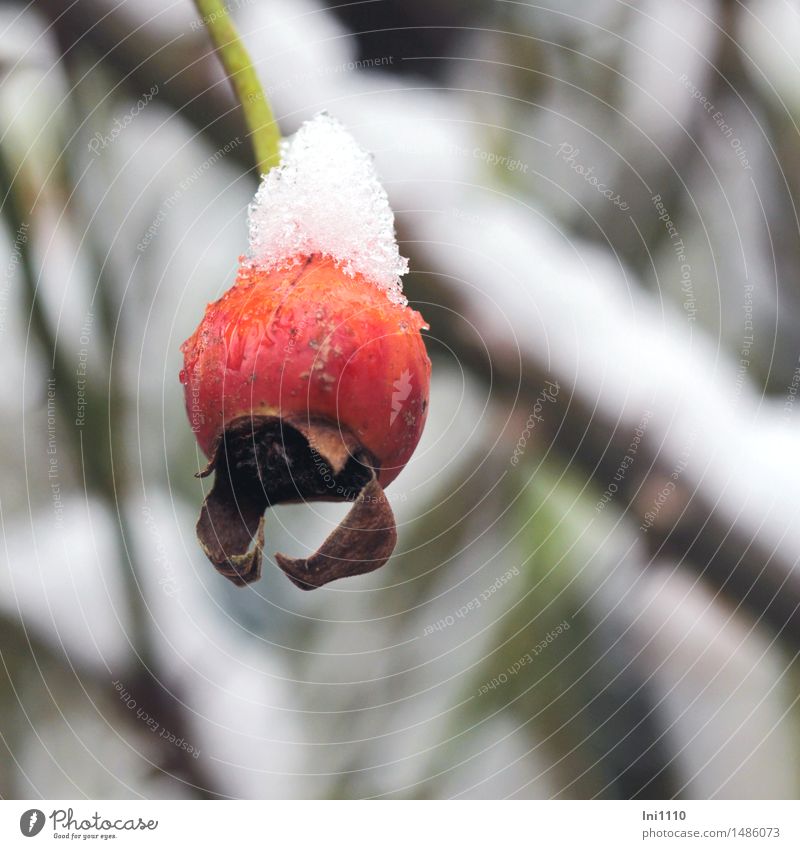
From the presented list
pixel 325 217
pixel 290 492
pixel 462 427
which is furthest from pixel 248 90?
pixel 462 427

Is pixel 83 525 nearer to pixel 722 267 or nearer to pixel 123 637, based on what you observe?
pixel 123 637

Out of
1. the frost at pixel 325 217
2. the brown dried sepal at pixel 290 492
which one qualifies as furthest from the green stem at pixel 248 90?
the brown dried sepal at pixel 290 492

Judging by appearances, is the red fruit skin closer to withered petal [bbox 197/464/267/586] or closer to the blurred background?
withered petal [bbox 197/464/267/586]

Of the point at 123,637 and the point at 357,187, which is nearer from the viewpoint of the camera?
the point at 357,187

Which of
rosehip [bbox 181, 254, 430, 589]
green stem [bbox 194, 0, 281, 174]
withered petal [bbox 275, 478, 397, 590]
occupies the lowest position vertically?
withered petal [bbox 275, 478, 397, 590]

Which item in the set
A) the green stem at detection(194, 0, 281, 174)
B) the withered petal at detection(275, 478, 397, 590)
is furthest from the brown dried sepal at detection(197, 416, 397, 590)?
the green stem at detection(194, 0, 281, 174)

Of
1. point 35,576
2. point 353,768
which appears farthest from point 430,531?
point 35,576
